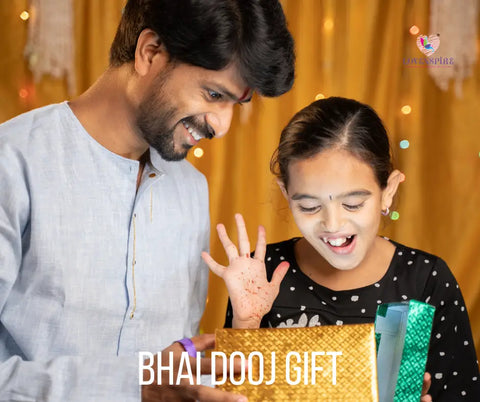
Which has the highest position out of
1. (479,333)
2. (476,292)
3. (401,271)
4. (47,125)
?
(47,125)

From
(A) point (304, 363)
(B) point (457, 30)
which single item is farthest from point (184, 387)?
(B) point (457, 30)

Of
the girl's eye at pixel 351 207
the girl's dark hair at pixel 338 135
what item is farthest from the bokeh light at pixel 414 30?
the girl's eye at pixel 351 207

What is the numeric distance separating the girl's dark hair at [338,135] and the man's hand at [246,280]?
20 centimetres

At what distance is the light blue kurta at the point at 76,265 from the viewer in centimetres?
131

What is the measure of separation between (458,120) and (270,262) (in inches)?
43.0

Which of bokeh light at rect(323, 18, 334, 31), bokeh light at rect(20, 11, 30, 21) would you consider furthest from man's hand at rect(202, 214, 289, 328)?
bokeh light at rect(20, 11, 30, 21)

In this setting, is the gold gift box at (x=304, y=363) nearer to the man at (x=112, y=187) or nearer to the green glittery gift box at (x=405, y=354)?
the green glittery gift box at (x=405, y=354)

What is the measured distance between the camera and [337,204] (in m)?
1.50

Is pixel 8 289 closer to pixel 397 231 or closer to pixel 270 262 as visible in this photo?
pixel 270 262

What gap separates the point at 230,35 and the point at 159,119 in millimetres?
251

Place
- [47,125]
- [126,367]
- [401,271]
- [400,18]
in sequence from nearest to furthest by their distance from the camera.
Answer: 1. [126,367]
2. [47,125]
3. [401,271]
4. [400,18]

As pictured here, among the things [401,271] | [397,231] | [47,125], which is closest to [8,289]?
[47,125]

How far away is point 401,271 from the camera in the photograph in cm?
163

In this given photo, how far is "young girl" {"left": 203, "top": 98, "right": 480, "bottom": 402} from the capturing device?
1512 mm
